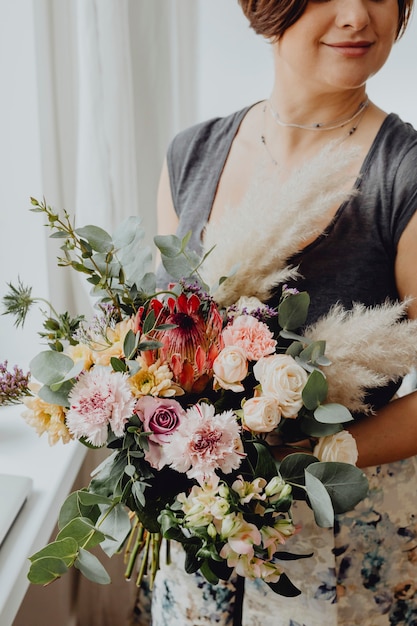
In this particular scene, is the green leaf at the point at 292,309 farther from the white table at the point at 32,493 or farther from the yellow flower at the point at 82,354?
the white table at the point at 32,493

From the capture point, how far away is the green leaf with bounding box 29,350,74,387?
2.17 ft

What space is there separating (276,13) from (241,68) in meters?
0.50

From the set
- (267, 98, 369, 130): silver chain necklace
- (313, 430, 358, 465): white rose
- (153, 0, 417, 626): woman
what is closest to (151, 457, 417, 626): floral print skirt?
(153, 0, 417, 626): woman

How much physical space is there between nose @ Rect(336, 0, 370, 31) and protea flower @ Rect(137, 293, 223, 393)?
0.41 meters

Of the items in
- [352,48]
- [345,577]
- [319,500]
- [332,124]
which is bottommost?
[345,577]

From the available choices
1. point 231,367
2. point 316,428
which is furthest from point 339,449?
point 231,367

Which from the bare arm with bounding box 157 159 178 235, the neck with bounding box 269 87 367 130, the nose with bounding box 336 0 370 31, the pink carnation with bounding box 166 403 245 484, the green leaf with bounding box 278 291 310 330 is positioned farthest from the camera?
the bare arm with bounding box 157 159 178 235

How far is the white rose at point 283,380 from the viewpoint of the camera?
0.62m

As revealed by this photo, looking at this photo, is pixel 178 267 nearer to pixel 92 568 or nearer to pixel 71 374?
pixel 71 374

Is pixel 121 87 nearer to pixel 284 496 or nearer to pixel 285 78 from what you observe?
pixel 285 78

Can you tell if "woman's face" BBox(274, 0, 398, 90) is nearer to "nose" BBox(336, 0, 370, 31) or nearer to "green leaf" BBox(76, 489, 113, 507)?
"nose" BBox(336, 0, 370, 31)

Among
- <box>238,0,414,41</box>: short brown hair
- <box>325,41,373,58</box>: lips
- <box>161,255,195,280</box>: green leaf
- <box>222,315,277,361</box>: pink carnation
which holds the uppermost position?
<box>238,0,414,41</box>: short brown hair

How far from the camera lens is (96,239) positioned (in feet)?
2.29

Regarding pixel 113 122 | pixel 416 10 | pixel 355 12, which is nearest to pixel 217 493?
pixel 355 12
